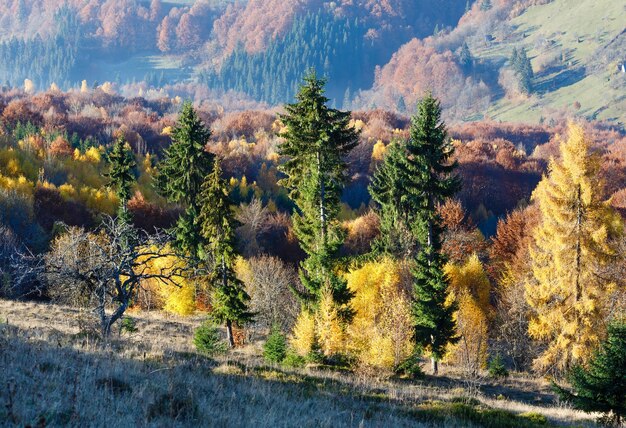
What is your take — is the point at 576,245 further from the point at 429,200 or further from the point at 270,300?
the point at 270,300

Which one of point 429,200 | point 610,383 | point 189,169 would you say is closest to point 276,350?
point 429,200

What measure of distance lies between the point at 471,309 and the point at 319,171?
17763 millimetres

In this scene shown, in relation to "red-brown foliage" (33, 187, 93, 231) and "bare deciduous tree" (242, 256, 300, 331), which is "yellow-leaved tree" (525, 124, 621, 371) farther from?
"red-brown foliage" (33, 187, 93, 231)

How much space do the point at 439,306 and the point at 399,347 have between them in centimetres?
296

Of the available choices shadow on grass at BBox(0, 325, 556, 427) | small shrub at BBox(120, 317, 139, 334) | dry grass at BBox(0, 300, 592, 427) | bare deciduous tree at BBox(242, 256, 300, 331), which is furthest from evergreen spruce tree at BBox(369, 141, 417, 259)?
shadow on grass at BBox(0, 325, 556, 427)

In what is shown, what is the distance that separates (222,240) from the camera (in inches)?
1077

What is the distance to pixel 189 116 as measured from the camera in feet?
116

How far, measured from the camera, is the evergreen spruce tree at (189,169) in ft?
115

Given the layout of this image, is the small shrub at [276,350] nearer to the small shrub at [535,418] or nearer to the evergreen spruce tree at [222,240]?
the evergreen spruce tree at [222,240]

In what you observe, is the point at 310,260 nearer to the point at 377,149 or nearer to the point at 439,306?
the point at 439,306

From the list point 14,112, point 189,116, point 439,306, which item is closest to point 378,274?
point 439,306

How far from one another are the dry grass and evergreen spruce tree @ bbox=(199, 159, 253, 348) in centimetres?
1451

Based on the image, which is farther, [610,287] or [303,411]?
[610,287]

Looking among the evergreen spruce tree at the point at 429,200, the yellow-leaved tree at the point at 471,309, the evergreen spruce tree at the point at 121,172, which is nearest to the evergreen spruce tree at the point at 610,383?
the evergreen spruce tree at the point at 429,200
